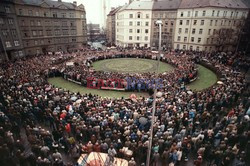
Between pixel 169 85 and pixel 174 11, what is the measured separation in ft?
134

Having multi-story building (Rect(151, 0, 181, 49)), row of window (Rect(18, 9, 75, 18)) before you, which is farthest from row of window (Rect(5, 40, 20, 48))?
multi-story building (Rect(151, 0, 181, 49))

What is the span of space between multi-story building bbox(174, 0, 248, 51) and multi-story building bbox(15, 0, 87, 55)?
110ft

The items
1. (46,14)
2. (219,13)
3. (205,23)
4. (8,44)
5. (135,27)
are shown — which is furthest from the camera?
(135,27)

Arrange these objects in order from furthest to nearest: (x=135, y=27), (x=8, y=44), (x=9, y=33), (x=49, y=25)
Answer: (x=135, y=27) < (x=49, y=25) < (x=9, y=33) < (x=8, y=44)

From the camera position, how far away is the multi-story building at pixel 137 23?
181 feet

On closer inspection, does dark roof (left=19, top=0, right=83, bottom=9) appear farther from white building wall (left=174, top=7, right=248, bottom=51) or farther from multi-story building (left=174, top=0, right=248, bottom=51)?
multi-story building (left=174, top=0, right=248, bottom=51)

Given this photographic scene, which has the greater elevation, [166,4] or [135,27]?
[166,4]

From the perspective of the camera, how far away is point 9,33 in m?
34.5

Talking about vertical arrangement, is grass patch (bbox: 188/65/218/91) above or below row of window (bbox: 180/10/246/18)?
below

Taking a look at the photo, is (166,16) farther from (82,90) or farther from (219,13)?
(82,90)

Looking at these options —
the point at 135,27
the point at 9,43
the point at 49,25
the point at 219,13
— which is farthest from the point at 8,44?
the point at 219,13

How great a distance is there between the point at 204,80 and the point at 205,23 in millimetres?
26422

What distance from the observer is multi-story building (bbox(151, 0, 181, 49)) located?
5128cm

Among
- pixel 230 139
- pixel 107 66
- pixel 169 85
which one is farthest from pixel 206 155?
pixel 107 66
